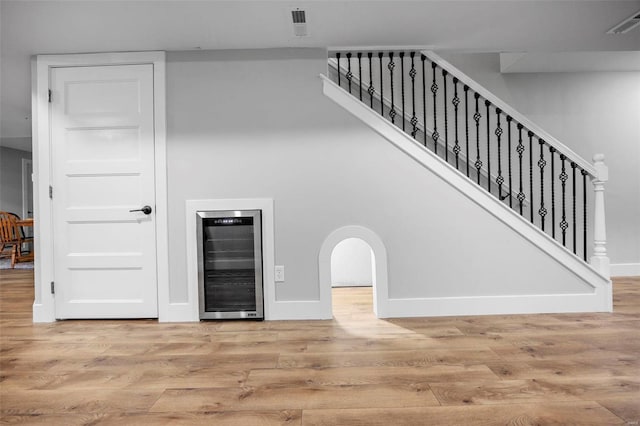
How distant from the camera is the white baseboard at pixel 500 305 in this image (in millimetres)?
3061

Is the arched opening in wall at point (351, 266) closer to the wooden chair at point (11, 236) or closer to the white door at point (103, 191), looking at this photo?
the white door at point (103, 191)

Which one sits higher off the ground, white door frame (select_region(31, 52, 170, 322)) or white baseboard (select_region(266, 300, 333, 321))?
white door frame (select_region(31, 52, 170, 322))

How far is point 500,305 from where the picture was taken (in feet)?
10.1

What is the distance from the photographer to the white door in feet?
10.3

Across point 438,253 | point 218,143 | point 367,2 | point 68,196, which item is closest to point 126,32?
point 218,143

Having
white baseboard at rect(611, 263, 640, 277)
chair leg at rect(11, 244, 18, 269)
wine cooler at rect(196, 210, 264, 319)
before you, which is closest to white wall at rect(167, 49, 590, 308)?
wine cooler at rect(196, 210, 264, 319)

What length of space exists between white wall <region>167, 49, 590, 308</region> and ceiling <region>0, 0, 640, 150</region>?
0.29 meters

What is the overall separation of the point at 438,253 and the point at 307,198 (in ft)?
3.81

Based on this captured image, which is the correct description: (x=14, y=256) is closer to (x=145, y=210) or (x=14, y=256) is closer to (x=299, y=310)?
(x=145, y=210)

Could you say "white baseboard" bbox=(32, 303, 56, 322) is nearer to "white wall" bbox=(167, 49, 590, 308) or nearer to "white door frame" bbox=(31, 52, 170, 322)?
"white door frame" bbox=(31, 52, 170, 322)

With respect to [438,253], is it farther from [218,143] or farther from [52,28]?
[52,28]

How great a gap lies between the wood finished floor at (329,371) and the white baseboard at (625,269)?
2.18 metres

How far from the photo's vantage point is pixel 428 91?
4.53 meters

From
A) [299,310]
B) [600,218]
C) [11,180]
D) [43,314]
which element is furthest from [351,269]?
[11,180]
